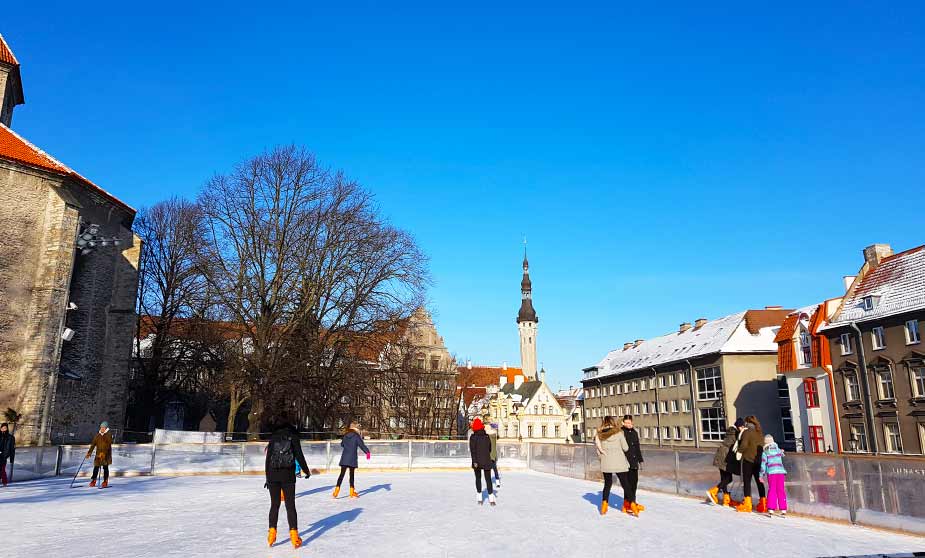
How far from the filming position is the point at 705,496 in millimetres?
14102

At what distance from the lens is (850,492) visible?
33.9ft

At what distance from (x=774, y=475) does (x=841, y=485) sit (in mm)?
1168

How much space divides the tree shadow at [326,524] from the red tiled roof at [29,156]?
2583 cm

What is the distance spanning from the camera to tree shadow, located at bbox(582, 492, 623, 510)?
1315cm

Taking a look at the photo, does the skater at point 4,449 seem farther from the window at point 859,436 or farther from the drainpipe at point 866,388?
the window at point 859,436

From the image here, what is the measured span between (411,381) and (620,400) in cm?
3639

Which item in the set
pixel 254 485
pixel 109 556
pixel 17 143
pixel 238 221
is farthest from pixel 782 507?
pixel 17 143

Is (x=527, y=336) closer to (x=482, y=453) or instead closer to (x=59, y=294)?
(x=59, y=294)

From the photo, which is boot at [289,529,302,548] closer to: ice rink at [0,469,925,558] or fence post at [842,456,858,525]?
ice rink at [0,469,925,558]

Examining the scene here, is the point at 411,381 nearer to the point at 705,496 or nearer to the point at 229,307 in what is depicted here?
the point at 229,307

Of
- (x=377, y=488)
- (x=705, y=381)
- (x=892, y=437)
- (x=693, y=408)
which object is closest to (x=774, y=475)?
(x=377, y=488)

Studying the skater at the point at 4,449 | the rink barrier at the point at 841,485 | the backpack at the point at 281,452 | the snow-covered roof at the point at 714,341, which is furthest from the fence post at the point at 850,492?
the snow-covered roof at the point at 714,341

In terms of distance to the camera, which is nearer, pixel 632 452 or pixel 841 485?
pixel 841 485

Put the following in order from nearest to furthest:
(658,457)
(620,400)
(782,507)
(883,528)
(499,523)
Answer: (883,528) < (499,523) < (782,507) < (658,457) < (620,400)
